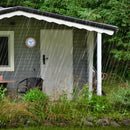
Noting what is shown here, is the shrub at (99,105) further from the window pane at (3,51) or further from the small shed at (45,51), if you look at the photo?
the window pane at (3,51)

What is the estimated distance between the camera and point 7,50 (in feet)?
28.8

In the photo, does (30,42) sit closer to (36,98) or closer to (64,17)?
(64,17)

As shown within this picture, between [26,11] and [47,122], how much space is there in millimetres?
3271

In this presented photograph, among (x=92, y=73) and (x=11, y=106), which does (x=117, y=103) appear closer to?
(x=92, y=73)

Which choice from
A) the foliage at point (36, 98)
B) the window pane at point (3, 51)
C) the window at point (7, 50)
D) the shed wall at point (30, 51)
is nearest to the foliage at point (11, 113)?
the foliage at point (36, 98)

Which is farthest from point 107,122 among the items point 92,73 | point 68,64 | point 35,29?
point 35,29

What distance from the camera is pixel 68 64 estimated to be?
8.45 m

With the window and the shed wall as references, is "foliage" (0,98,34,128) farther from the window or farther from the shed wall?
the window

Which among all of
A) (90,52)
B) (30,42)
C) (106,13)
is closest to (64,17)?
(90,52)

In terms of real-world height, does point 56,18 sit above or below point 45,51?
above

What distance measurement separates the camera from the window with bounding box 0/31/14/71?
333 inches

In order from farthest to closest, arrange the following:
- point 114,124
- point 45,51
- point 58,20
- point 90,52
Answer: point 45,51 → point 90,52 → point 58,20 → point 114,124

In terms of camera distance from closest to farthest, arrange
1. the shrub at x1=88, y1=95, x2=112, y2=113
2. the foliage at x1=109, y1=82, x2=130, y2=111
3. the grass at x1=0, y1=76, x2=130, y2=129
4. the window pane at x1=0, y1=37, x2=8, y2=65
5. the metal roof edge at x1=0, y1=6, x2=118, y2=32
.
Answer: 1. the grass at x1=0, y1=76, x2=130, y2=129
2. the shrub at x1=88, y1=95, x2=112, y2=113
3. the foliage at x1=109, y1=82, x2=130, y2=111
4. the metal roof edge at x1=0, y1=6, x2=118, y2=32
5. the window pane at x1=0, y1=37, x2=8, y2=65

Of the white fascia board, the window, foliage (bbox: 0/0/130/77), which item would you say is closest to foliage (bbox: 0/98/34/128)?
the white fascia board
